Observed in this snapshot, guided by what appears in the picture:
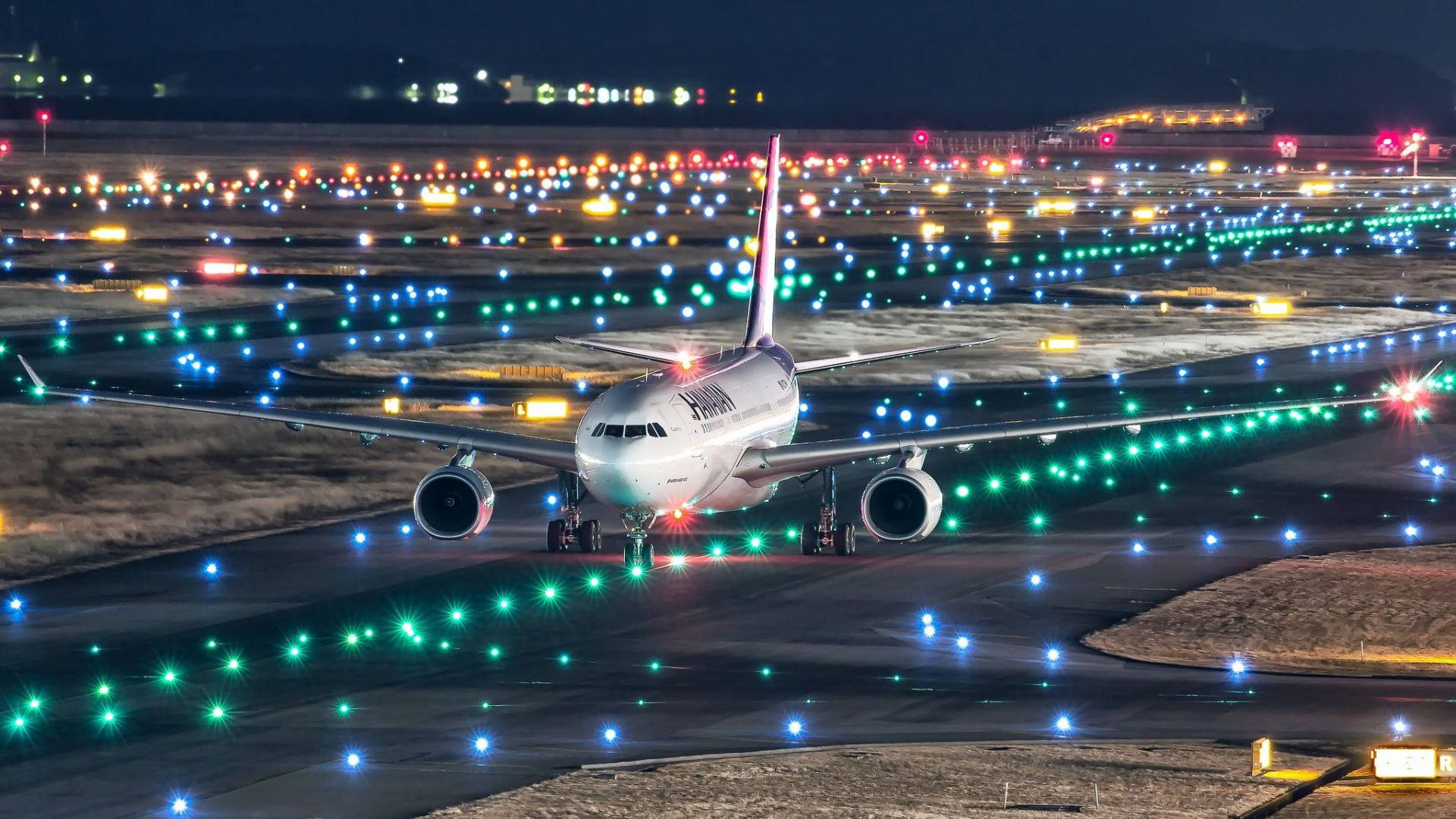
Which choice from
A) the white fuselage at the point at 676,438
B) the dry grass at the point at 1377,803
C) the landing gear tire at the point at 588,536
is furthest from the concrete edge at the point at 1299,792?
the landing gear tire at the point at 588,536

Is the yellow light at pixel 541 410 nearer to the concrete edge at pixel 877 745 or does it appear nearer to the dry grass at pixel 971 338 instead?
the dry grass at pixel 971 338

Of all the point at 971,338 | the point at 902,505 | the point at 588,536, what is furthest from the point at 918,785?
the point at 971,338

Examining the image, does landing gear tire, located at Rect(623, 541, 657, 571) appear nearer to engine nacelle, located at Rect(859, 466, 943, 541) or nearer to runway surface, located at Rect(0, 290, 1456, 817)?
runway surface, located at Rect(0, 290, 1456, 817)

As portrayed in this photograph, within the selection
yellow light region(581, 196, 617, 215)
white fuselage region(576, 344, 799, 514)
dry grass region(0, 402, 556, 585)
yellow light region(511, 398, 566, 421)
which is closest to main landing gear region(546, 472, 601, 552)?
white fuselage region(576, 344, 799, 514)

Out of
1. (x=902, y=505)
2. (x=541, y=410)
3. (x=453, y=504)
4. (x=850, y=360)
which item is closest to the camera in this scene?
(x=453, y=504)

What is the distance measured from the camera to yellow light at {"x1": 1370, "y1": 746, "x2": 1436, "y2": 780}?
1043 inches

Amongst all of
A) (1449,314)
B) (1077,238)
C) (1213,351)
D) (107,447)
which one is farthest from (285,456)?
(1077,238)

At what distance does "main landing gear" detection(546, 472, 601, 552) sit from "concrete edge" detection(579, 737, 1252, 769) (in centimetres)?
1412

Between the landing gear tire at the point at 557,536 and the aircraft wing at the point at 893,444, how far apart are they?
3.76 metres

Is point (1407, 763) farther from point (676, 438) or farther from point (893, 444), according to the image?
point (893, 444)

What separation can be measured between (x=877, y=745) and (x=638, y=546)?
498 inches

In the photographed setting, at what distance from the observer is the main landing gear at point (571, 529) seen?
4203cm

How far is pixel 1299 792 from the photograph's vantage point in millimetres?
26266

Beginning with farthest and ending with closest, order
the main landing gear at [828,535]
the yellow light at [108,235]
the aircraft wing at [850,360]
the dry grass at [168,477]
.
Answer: the yellow light at [108,235] → the aircraft wing at [850,360] → the dry grass at [168,477] → the main landing gear at [828,535]
